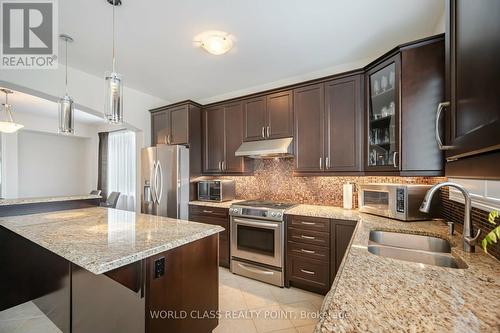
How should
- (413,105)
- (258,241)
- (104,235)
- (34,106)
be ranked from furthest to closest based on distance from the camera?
(34,106), (258,241), (413,105), (104,235)

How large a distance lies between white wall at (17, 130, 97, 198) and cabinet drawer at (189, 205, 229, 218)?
4.59 metres

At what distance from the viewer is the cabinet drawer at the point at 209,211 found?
282 cm

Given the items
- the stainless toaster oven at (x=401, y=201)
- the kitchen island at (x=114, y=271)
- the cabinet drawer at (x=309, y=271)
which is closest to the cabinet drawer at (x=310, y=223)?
the cabinet drawer at (x=309, y=271)

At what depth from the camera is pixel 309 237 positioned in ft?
7.40

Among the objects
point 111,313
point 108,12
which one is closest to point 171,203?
point 111,313

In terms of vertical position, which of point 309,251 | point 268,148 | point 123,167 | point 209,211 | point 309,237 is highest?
point 268,148

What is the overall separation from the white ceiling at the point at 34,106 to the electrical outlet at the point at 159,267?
3697mm

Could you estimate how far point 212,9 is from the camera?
168cm

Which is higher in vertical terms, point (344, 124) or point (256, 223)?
point (344, 124)

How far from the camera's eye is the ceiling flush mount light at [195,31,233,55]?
196 cm

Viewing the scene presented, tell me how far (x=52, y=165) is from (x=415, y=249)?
7.74 m

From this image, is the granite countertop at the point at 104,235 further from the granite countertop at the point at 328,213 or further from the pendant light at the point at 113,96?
the granite countertop at the point at 328,213

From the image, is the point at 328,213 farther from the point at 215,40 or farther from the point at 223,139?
the point at 215,40

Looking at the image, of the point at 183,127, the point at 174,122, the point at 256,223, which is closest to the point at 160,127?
the point at 174,122
